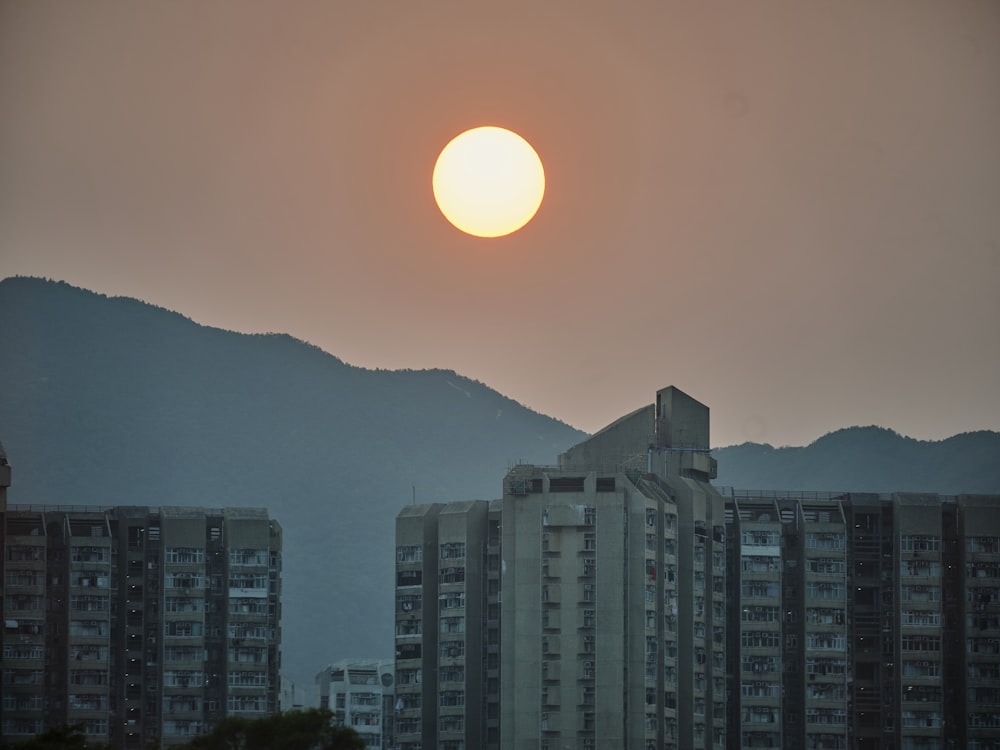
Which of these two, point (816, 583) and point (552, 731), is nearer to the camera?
point (552, 731)

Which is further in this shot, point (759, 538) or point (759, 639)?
point (759, 538)

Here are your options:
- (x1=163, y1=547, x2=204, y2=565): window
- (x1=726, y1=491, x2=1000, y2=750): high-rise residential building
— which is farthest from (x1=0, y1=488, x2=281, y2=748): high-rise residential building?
(x1=726, y1=491, x2=1000, y2=750): high-rise residential building

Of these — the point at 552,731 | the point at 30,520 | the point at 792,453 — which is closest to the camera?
the point at 552,731

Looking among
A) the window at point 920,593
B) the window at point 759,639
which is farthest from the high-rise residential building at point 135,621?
the window at point 920,593

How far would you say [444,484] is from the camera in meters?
199

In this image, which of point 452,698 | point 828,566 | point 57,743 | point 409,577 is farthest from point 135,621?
point 828,566

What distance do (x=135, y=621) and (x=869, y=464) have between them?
7782 cm

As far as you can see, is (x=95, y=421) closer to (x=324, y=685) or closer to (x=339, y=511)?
(x=339, y=511)

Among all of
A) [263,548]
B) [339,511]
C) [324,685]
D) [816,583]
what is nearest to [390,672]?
[324,685]

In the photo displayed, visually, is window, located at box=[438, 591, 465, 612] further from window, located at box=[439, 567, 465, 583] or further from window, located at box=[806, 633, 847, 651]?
window, located at box=[806, 633, 847, 651]

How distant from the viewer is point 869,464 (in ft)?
560

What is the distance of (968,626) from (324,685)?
166 ft

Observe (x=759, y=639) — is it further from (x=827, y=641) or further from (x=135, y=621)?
(x=135, y=621)

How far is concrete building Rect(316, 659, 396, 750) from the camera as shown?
445 ft
